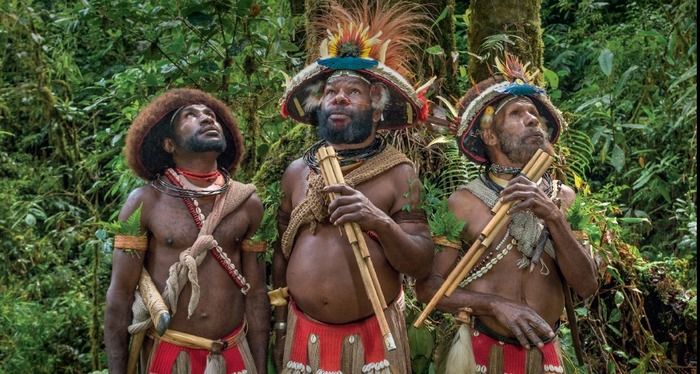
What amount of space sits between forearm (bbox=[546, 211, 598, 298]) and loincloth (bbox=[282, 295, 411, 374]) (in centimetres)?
81

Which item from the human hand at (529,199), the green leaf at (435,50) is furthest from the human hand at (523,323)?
the green leaf at (435,50)

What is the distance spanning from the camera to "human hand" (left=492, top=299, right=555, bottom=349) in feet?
14.2

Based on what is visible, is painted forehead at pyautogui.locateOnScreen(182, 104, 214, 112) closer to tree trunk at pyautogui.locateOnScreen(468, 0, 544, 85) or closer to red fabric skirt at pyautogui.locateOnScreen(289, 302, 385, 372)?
red fabric skirt at pyautogui.locateOnScreen(289, 302, 385, 372)

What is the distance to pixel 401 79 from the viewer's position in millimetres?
4707

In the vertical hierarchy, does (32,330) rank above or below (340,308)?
below

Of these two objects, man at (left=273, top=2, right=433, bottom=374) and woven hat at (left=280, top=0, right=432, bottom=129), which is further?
woven hat at (left=280, top=0, right=432, bottom=129)

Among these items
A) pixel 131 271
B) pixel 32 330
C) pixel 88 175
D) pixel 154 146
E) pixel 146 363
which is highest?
pixel 154 146

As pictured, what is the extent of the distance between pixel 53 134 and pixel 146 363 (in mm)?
4191

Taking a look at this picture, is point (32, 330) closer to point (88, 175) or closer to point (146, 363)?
point (88, 175)

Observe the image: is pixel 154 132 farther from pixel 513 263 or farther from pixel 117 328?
pixel 513 263

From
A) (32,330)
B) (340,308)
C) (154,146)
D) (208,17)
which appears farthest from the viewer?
(32,330)

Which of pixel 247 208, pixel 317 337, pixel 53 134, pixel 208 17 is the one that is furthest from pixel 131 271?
pixel 53 134

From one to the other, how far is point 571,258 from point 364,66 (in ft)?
4.21

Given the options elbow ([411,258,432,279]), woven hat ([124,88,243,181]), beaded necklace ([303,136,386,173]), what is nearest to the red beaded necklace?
woven hat ([124,88,243,181])
